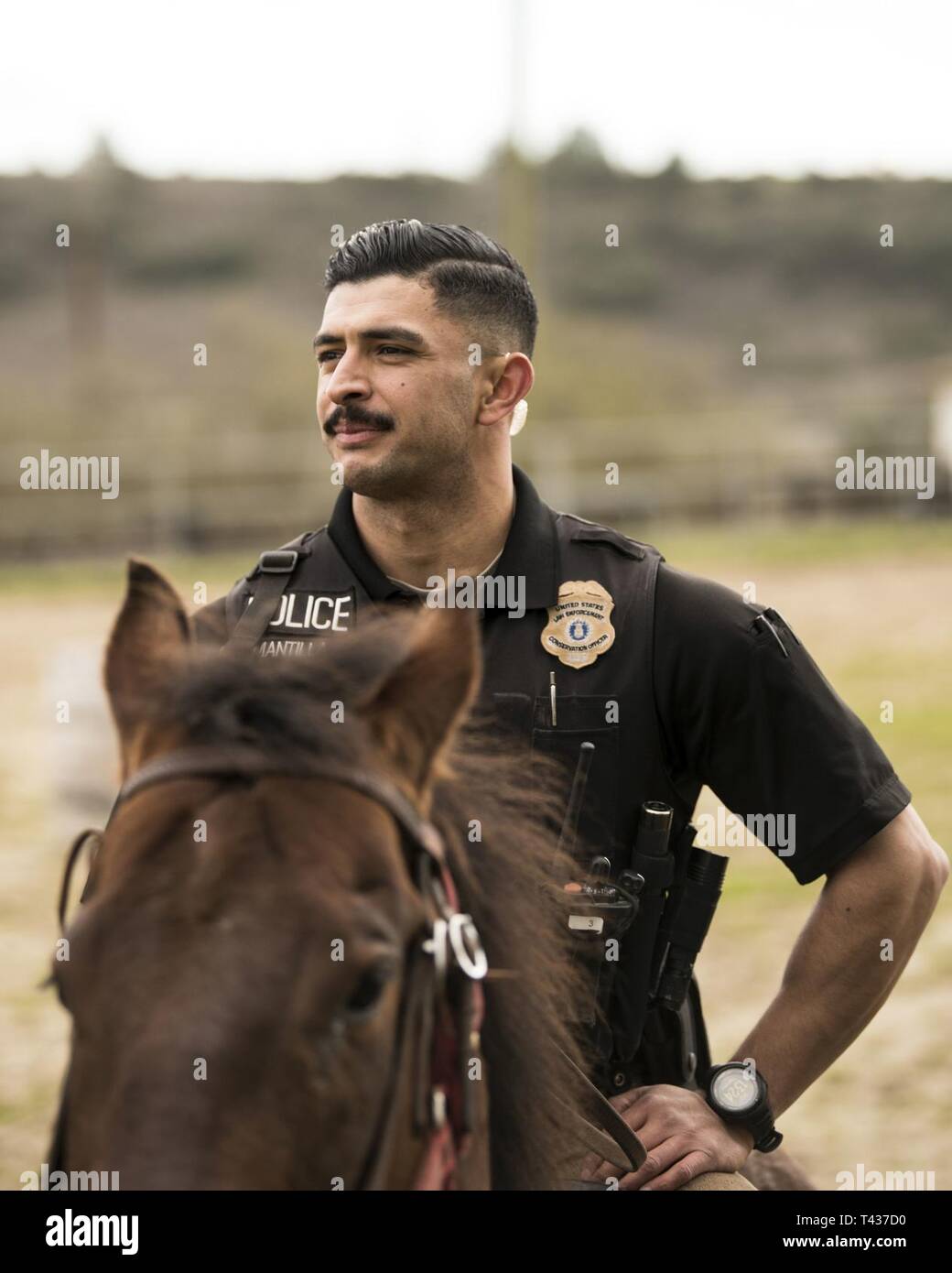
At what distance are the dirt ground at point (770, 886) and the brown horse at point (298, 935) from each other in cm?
64

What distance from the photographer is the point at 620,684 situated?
287 cm

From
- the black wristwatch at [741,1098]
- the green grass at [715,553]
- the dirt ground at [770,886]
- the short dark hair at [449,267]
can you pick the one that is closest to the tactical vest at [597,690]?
the black wristwatch at [741,1098]

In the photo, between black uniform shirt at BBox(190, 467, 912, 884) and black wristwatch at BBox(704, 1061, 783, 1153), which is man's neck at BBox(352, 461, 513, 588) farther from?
black wristwatch at BBox(704, 1061, 783, 1153)

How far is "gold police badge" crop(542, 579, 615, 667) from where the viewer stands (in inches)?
114

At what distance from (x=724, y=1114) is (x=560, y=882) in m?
0.72

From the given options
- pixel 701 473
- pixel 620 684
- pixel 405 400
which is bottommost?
pixel 701 473

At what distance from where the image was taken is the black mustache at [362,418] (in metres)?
3.01

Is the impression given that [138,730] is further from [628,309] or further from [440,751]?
[628,309]

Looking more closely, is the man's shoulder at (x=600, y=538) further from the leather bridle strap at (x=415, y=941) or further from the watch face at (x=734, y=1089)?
the leather bridle strap at (x=415, y=941)

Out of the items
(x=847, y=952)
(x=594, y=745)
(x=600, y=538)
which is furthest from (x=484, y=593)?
(x=847, y=952)

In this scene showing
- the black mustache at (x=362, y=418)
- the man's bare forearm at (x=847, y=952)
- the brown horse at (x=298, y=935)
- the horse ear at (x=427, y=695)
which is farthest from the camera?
the black mustache at (x=362, y=418)

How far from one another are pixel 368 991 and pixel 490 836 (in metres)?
0.52

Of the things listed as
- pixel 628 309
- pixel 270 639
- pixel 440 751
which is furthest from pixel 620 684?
pixel 628 309
